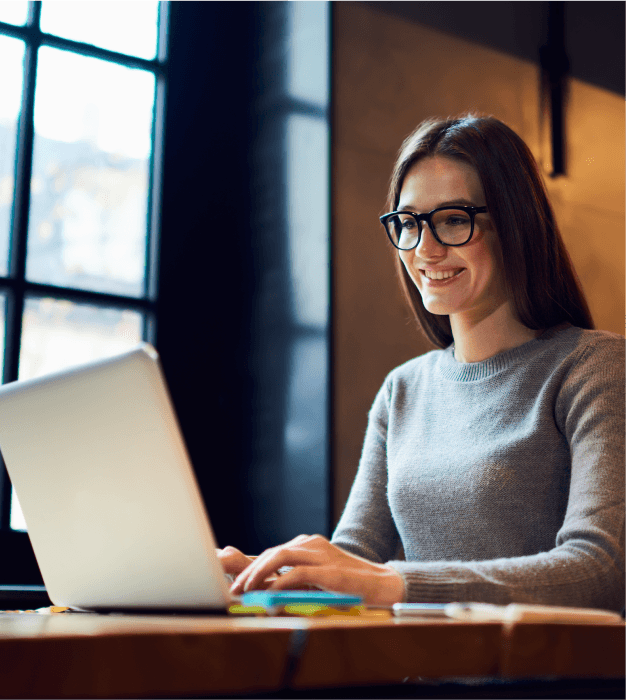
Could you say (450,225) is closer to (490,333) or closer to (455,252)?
(455,252)

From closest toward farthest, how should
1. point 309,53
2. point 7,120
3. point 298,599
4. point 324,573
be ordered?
point 298,599, point 324,573, point 7,120, point 309,53

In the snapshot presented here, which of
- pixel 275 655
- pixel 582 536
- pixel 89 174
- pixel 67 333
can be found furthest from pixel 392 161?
pixel 275 655

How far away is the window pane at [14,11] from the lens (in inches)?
76.4

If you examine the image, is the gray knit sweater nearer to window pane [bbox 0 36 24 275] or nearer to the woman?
the woman

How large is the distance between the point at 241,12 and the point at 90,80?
490 mm

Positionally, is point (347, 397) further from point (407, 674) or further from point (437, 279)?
point (407, 674)

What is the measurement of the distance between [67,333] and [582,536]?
138 cm

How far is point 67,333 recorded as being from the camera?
1.98 m

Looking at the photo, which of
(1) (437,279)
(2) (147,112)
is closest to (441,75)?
(2) (147,112)

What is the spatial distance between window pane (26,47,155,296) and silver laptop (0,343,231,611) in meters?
1.26

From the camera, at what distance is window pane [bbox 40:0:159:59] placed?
2.03 m

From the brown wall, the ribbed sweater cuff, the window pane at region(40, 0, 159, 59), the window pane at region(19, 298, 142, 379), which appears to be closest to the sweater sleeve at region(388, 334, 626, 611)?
the ribbed sweater cuff

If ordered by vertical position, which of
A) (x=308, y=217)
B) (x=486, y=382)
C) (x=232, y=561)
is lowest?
(x=232, y=561)

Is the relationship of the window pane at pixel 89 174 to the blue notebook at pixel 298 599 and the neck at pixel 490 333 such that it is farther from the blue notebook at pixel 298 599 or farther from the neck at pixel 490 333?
the blue notebook at pixel 298 599
